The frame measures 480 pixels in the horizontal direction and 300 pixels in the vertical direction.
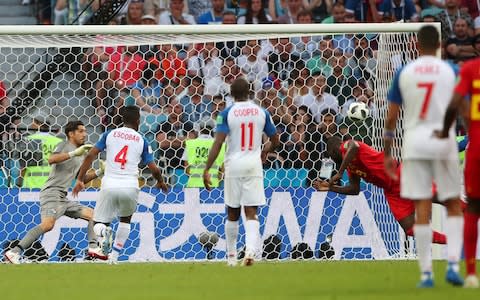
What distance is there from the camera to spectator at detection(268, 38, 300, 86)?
18422 mm

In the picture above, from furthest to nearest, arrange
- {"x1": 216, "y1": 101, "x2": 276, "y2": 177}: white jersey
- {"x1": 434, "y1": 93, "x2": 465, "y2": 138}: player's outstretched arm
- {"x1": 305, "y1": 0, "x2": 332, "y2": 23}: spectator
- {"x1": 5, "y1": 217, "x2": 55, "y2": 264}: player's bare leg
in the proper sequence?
1. {"x1": 305, "y1": 0, "x2": 332, "y2": 23}: spectator
2. {"x1": 5, "y1": 217, "x2": 55, "y2": 264}: player's bare leg
3. {"x1": 216, "y1": 101, "x2": 276, "y2": 177}: white jersey
4. {"x1": 434, "y1": 93, "x2": 465, "y2": 138}: player's outstretched arm

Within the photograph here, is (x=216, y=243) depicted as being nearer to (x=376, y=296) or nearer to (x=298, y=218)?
(x=298, y=218)

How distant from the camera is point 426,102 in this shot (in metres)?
9.97

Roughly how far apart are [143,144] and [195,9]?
8839 millimetres

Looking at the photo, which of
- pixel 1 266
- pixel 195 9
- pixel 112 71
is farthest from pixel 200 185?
pixel 195 9

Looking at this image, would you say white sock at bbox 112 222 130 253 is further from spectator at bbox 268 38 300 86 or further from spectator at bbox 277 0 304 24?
spectator at bbox 277 0 304 24

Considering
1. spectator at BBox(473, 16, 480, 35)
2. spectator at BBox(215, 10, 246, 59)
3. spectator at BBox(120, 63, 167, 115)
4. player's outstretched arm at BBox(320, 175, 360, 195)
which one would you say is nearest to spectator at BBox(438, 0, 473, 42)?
spectator at BBox(473, 16, 480, 35)

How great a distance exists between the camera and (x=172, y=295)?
392 inches

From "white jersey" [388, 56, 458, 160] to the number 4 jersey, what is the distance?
19.6 feet

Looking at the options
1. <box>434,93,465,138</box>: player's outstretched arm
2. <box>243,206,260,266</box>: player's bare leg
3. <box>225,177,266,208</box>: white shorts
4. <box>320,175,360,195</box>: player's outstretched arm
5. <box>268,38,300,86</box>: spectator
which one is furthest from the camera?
<box>268,38,300,86</box>: spectator

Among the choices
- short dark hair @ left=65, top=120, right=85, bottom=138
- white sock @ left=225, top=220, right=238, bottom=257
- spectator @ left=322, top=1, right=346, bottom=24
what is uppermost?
spectator @ left=322, top=1, right=346, bottom=24

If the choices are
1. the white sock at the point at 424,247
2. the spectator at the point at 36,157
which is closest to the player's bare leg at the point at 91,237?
the spectator at the point at 36,157

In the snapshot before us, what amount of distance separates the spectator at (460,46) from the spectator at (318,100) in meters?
5.29

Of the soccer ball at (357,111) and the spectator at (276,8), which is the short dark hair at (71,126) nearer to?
the soccer ball at (357,111)
